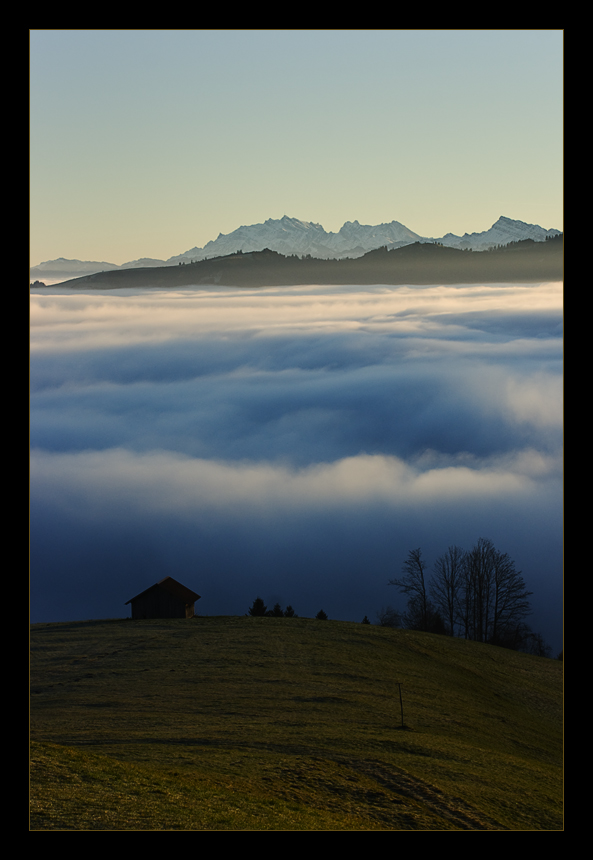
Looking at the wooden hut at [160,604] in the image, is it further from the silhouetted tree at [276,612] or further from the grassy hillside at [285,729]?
the silhouetted tree at [276,612]

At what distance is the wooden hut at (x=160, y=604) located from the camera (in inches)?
2682

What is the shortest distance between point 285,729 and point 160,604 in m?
37.4

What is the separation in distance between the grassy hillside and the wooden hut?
3.32m

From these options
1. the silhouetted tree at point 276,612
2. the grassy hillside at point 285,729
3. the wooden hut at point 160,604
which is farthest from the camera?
the silhouetted tree at point 276,612

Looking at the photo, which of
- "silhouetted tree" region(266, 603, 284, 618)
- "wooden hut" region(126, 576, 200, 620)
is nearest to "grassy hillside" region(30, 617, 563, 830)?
"wooden hut" region(126, 576, 200, 620)

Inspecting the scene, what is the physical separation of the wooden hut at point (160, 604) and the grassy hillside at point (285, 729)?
3324 millimetres

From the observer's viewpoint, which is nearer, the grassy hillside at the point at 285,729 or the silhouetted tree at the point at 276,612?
the grassy hillside at the point at 285,729

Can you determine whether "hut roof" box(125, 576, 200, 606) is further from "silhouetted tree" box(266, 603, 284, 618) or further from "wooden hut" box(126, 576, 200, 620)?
"silhouetted tree" box(266, 603, 284, 618)

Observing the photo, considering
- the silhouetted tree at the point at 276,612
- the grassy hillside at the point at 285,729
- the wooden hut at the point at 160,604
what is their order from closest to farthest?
1. the grassy hillside at the point at 285,729
2. the wooden hut at the point at 160,604
3. the silhouetted tree at the point at 276,612

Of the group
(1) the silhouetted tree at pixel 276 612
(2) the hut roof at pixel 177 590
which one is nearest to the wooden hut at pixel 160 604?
(2) the hut roof at pixel 177 590

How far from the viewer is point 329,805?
21531 millimetres
